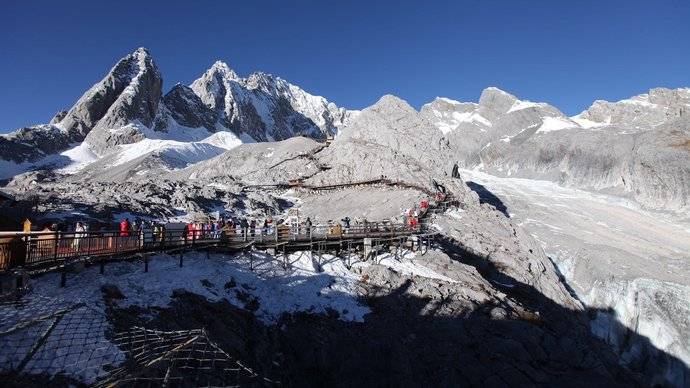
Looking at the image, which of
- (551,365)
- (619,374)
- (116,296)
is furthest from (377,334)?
(619,374)

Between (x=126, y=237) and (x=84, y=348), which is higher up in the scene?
(x=126, y=237)

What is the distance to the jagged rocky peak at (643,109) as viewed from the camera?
14591 cm

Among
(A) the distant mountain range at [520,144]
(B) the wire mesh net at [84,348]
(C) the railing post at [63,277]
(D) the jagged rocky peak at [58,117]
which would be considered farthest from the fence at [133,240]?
(D) the jagged rocky peak at [58,117]

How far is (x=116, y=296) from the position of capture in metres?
16.6

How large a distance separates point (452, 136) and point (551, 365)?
17468 centimetres

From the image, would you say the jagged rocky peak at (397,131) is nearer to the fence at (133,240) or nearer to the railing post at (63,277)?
the fence at (133,240)

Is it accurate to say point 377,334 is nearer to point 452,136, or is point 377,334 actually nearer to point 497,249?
point 497,249

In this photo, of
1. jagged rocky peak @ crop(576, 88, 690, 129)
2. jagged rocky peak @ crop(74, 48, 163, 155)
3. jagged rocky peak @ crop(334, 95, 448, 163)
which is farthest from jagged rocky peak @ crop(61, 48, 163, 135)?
jagged rocky peak @ crop(576, 88, 690, 129)

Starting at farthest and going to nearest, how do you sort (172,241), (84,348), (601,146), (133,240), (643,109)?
1. (643,109)
2. (601,146)
3. (172,241)
4. (133,240)
5. (84,348)

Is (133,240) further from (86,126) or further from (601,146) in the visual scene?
(86,126)

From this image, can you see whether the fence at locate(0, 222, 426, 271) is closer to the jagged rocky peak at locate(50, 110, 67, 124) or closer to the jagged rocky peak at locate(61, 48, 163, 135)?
the jagged rocky peak at locate(61, 48, 163, 135)

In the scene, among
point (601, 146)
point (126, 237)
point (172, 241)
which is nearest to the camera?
point (126, 237)

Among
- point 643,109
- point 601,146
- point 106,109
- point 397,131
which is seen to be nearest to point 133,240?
point 397,131

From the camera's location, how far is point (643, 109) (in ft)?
525
